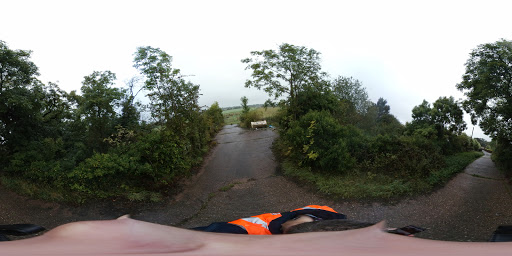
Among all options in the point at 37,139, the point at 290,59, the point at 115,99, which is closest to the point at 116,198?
the point at 115,99

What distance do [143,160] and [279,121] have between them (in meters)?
4.58

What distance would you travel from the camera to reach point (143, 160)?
163 inches

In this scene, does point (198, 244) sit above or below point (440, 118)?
below

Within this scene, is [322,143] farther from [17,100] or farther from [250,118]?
[250,118]

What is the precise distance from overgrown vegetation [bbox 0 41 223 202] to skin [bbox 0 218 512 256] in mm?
3527

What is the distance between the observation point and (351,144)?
5344 millimetres

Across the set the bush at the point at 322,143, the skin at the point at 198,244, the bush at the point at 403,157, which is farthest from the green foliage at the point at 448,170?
the skin at the point at 198,244

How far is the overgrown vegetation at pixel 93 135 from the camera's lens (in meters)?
3.82

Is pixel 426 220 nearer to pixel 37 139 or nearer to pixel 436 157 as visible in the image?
pixel 436 157

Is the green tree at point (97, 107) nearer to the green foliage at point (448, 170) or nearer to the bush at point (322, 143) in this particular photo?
the bush at point (322, 143)

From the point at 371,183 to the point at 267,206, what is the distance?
2385 millimetres

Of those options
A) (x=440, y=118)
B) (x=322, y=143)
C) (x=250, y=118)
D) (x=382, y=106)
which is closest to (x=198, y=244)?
(x=322, y=143)

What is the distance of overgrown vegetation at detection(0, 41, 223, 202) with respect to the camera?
3822 millimetres

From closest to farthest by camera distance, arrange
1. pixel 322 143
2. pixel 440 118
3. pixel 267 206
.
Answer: pixel 267 206
pixel 322 143
pixel 440 118
